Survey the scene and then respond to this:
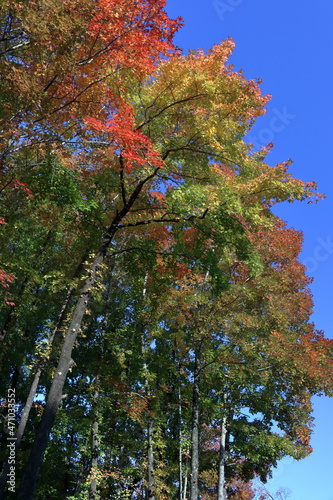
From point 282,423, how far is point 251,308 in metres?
5.83

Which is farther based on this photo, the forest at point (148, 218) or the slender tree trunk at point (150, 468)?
the slender tree trunk at point (150, 468)

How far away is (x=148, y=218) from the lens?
11773 millimetres

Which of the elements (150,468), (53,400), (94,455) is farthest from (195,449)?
(53,400)

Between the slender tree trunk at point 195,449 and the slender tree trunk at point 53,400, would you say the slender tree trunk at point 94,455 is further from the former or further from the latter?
the slender tree trunk at point 53,400

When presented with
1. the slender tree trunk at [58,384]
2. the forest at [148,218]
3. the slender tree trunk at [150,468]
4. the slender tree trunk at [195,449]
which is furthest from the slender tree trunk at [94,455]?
the slender tree trunk at [58,384]

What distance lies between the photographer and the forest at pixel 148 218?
7277 millimetres

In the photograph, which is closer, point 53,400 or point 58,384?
point 53,400

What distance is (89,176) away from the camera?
444 inches

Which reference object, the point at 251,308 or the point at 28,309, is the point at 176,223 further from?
the point at 28,309

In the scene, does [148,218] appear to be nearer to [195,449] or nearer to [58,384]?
[58,384]

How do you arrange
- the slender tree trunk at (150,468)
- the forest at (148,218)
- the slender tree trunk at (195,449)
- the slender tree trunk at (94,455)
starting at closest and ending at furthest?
the forest at (148,218)
the slender tree trunk at (195,449)
the slender tree trunk at (94,455)
the slender tree trunk at (150,468)

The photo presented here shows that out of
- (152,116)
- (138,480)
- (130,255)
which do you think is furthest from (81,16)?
(138,480)

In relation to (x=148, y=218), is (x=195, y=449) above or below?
below

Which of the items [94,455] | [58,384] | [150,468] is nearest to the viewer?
[58,384]
